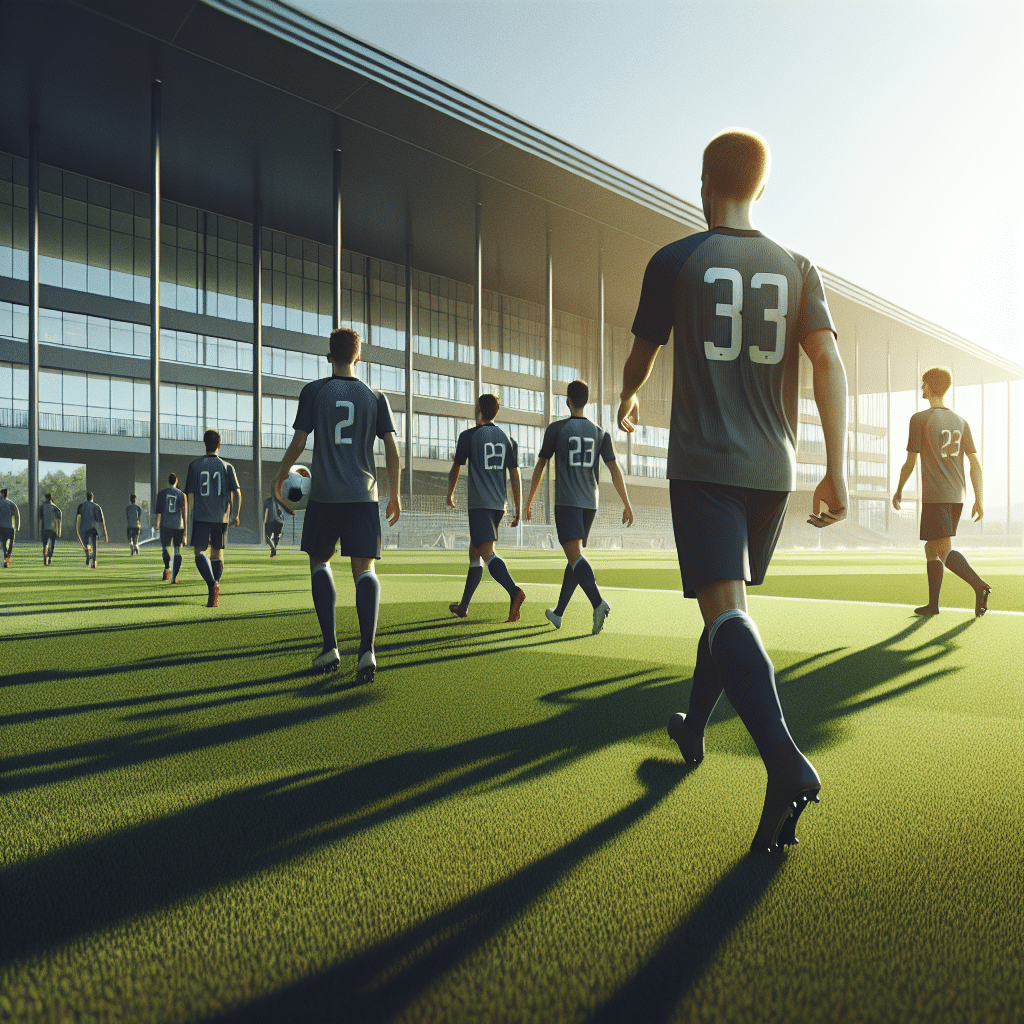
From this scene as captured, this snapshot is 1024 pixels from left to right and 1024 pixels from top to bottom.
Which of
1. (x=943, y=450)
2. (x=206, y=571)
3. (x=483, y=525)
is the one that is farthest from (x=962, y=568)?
(x=206, y=571)

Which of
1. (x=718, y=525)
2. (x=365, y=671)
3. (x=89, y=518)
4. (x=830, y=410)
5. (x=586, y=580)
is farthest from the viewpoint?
(x=89, y=518)

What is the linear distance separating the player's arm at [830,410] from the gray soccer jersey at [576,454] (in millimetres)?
4340

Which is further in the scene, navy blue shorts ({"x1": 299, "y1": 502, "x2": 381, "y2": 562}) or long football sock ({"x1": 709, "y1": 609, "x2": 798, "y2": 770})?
navy blue shorts ({"x1": 299, "y1": 502, "x2": 381, "y2": 562})

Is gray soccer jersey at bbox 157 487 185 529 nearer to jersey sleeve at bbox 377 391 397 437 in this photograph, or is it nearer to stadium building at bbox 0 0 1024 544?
jersey sleeve at bbox 377 391 397 437

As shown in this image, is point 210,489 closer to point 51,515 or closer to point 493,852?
point 493,852

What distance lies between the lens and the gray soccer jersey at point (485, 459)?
7684mm

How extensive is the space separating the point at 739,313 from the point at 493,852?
6.00 feet

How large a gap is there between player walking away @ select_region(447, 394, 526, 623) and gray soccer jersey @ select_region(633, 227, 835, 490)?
4.93 m

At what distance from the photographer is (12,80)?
28047mm

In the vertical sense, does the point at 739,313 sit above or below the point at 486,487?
above

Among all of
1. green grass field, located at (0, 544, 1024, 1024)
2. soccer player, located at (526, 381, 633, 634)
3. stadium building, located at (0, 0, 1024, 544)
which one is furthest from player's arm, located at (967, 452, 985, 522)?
stadium building, located at (0, 0, 1024, 544)

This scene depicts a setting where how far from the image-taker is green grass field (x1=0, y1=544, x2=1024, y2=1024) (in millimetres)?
1574

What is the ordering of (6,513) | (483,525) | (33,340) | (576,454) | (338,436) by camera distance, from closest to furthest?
(338,436)
(576,454)
(483,525)
(6,513)
(33,340)

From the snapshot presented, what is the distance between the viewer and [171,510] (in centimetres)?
1325
